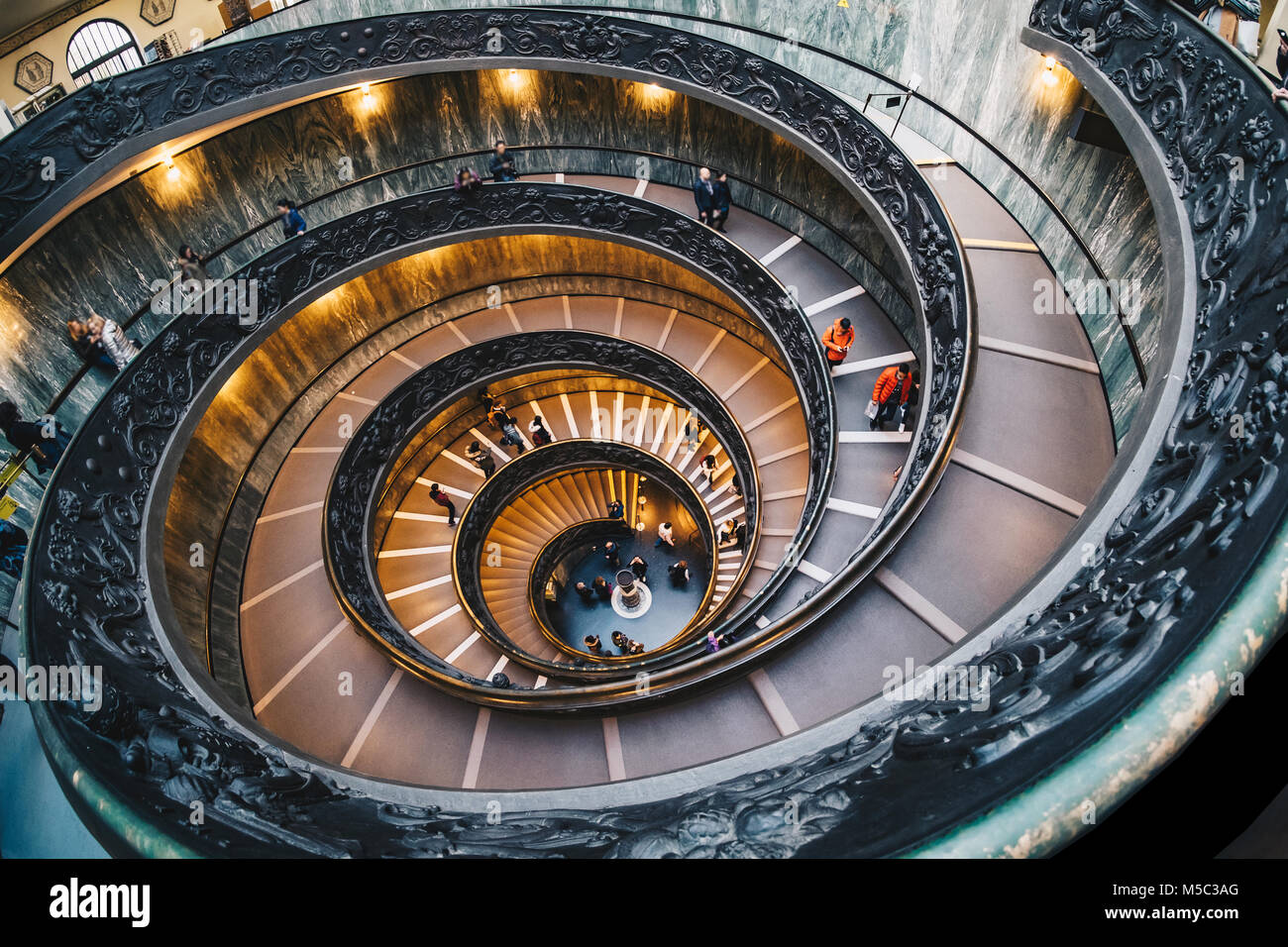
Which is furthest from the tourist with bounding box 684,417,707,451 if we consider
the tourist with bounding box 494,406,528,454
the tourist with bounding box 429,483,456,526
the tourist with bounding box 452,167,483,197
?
the tourist with bounding box 452,167,483,197

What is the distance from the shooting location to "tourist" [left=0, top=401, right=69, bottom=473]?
28.2ft

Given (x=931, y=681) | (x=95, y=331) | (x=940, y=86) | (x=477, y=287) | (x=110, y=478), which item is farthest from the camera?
(x=477, y=287)

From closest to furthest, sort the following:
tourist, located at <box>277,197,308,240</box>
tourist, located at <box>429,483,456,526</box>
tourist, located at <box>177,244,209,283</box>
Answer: tourist, located at <box>177,244,209,283</box> < tourist, located at <box>277,197,308,240</box> < tourist, located at <box>429,483,456,526</box>

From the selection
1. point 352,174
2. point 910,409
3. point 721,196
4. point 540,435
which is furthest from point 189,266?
point 910,409

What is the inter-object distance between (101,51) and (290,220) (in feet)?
32.8

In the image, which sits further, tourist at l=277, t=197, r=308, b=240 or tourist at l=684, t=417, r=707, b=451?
tourist at l=684, t=417, r=707, b=451

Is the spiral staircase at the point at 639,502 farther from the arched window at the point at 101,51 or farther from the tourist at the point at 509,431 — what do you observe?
the arched window at the point at 101,51

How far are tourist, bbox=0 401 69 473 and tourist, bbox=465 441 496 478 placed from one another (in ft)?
26.0

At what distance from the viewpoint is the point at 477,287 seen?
52.9 ft

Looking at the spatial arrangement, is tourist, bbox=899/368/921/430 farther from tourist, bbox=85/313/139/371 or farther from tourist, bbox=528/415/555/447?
tourist, bbox=85/313/139/371

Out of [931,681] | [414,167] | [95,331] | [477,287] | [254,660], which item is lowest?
[931,681]

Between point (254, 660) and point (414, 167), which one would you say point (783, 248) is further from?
point (254, 660)

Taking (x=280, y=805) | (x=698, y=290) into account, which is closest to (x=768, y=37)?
(x=698, y=290)
